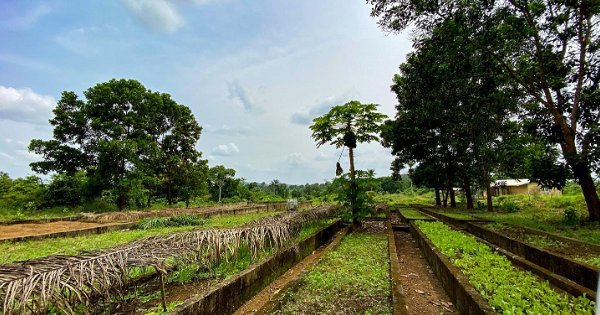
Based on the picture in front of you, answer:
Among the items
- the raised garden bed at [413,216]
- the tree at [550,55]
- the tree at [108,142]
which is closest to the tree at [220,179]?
the tree at [108,142]

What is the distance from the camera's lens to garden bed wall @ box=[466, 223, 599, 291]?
15.2 ft

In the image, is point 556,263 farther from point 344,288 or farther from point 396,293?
point 344,288

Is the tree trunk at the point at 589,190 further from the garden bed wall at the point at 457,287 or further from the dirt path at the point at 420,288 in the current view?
the garden bed wall at the point at 457,287

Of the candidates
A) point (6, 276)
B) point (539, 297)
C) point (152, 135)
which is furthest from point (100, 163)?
point (539, 297)

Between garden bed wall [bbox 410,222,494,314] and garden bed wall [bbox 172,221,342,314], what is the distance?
2.97 m

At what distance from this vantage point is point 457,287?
14.0 ft

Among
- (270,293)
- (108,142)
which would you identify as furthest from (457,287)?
(108,142)

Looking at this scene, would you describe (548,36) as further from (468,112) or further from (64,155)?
(64,155)

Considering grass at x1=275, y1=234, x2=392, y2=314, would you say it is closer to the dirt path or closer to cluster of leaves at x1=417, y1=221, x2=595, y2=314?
the dirt path

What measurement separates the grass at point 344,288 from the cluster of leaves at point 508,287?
1.24 meters

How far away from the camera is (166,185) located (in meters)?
25.7

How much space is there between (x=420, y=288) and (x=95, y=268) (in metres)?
4.90

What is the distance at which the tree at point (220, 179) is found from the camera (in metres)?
31.3

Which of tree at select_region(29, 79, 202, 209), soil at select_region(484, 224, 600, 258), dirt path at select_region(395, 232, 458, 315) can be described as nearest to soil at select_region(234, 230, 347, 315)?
dirt path at select_region(395, 232, 458, 315)
